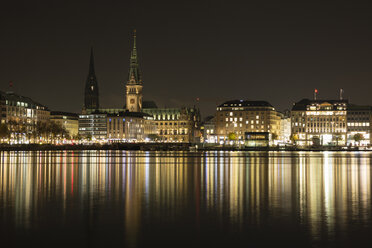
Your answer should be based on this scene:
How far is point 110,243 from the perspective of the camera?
20.5m

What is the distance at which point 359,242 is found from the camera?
68.0 ft

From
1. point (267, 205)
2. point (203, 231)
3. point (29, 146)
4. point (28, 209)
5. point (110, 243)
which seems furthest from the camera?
point (29, 146)

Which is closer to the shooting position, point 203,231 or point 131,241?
point 131,241

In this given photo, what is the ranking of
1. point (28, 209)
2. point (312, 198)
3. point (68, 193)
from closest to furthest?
point (28, 209), point (312, 198), point (68, 193)

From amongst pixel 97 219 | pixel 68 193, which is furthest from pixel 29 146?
pixel 97 219

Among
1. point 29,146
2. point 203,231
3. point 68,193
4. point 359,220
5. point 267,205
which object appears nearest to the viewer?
point 203,231

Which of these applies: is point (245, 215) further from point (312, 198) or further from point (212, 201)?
point (312, 198)

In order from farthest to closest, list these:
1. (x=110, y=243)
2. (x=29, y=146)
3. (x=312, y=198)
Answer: (x=29, y=146) < (x=312, y=198) < (x=110, y=243)

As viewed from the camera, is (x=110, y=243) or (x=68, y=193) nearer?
(x=110, y=243)

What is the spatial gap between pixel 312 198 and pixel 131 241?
16784 mm

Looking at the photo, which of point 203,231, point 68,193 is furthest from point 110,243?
point 68,193

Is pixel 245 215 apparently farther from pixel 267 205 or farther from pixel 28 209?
pixel 28 209

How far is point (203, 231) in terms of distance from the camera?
2298 centimetres

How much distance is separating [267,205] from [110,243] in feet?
41.8
